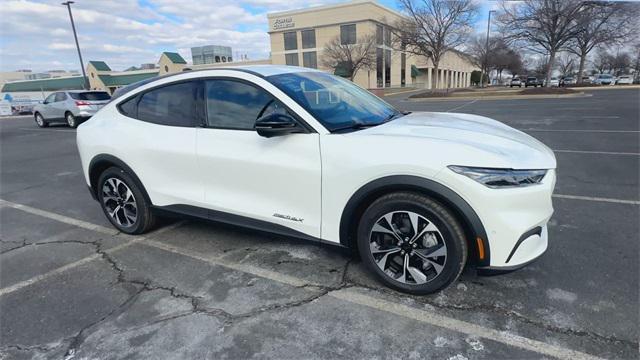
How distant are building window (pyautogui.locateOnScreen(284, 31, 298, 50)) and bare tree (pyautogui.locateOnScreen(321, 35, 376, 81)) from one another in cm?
1233

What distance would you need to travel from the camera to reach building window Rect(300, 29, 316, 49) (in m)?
61.4

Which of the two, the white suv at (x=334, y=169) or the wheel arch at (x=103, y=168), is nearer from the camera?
the white suv at (x=334, y=169)

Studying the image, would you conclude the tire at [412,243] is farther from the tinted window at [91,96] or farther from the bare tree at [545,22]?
the bare tree at [545,22]

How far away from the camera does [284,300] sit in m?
2.70

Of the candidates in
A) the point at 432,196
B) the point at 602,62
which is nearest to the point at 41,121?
the point at 432,196

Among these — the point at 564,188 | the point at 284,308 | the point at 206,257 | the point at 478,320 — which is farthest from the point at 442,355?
the point at 564,188

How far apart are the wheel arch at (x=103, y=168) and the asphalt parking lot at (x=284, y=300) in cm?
53

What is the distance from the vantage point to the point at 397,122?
3.12 meters

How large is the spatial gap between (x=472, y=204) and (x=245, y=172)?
173 centimetres

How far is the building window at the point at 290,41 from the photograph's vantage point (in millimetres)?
63062

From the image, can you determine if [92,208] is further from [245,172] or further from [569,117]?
[569,117]

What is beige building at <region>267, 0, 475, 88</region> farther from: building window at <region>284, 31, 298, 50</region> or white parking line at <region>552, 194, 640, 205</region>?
white parking line at <region>552, 194, 640, 205</region>

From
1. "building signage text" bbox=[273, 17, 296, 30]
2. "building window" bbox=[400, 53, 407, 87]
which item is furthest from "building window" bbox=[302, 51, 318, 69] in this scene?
"building window" bbox=[400, 53, 407, 87]

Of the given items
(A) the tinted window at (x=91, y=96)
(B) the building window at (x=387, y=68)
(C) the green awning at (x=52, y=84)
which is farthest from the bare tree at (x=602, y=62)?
(C) the green awning at (x=52, y=84)
